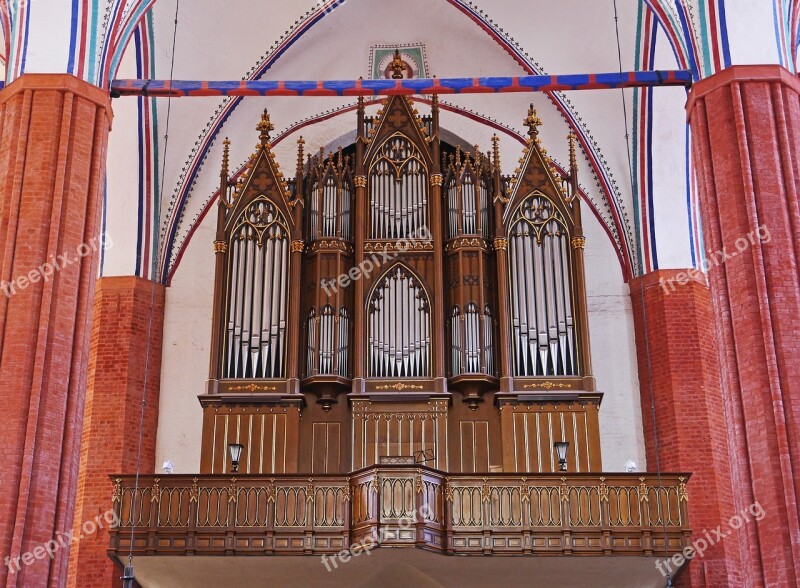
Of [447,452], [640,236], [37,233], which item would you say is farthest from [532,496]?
[37,233]

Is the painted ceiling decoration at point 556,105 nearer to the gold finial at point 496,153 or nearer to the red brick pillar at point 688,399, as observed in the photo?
the red brick pillar at point 688,399

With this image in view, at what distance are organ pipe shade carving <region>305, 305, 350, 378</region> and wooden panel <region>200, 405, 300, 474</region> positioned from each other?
0.86 m

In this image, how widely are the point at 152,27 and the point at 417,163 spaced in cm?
546

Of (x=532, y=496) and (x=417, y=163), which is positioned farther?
(x=417, y=163)

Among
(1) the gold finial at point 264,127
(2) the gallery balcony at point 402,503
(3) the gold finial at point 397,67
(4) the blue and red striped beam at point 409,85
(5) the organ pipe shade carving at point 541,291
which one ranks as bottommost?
(2) the gallery balcony at point 402,503

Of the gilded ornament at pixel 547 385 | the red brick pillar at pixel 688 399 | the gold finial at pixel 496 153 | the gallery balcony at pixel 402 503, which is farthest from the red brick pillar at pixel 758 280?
the gold finial at pixel 496 153

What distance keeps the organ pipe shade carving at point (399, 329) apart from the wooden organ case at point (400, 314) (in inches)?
1.0

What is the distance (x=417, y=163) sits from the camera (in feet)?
69.9

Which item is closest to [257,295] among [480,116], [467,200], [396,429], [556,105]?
[396,429]

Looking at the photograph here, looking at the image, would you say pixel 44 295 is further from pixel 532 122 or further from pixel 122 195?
pixel 532 122

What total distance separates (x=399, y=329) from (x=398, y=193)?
2.68 meters

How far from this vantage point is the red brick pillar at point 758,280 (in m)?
14.1

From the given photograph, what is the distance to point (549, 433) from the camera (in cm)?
1928

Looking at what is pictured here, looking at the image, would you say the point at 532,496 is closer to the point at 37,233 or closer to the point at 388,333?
the point at 388,333
